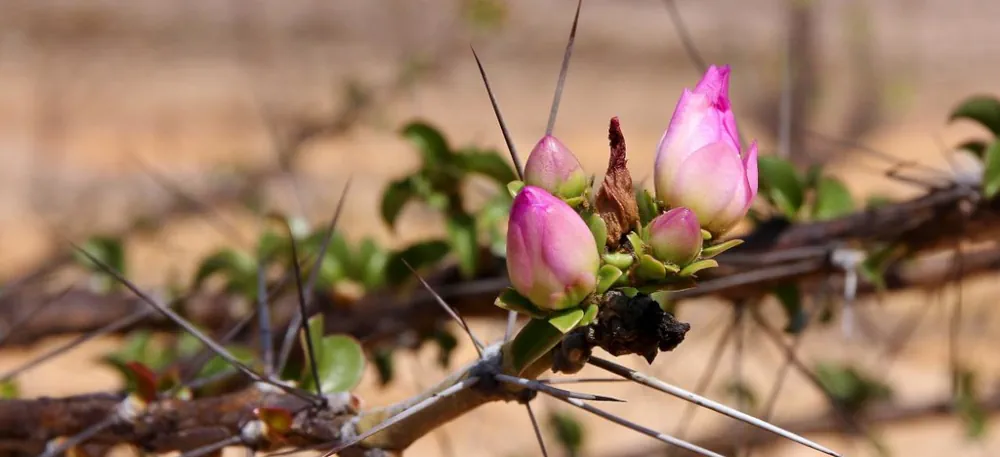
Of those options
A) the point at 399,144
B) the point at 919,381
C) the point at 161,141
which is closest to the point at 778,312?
the point at 919,381

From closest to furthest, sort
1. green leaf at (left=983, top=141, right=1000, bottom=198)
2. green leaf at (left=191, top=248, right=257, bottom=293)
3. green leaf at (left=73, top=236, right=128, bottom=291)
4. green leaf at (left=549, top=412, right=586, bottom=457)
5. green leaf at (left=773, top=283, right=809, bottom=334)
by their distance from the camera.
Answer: green leaf at (left=983, top=141, right=1000, bottom=198), green leaf at (left=773, top=283, right=809, bottom=334), green leaf at (left=191, top=248, right=257, bottom=293), green leaf at (left=73, top=236, right=128, bottom=291), green leaf at (left=549, top=412, right=586, bottom=457)

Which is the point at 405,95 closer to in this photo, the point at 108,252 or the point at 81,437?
the point at 108,252

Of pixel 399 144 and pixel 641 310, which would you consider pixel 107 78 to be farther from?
pixel 641 310

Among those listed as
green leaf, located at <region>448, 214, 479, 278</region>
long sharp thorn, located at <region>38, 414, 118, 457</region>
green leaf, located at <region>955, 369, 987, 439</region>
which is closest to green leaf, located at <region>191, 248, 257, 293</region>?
green leaf, located at <region>448, 214, 479, 278</region>

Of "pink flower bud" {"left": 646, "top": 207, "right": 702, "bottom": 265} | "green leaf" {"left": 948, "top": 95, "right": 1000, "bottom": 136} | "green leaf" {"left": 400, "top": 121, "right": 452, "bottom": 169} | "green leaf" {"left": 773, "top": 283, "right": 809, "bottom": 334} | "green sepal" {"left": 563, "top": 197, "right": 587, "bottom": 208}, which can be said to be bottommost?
"pink flower bud" {"left": 646, "top": 207, "right": 702, "bottom": 265}

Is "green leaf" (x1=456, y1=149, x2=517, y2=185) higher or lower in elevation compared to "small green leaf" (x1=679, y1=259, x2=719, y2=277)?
higher

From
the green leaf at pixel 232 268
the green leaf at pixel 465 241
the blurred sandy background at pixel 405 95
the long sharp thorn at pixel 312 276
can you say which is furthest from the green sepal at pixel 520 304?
the blurred sandy background at pixel 405 95

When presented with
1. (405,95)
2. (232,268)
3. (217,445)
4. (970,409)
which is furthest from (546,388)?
(405,95)

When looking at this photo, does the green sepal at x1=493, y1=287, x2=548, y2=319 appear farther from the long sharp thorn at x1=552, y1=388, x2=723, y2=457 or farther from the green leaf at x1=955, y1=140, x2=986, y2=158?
the green leaf at x1=955, y1=140, x2=986, y2=158
